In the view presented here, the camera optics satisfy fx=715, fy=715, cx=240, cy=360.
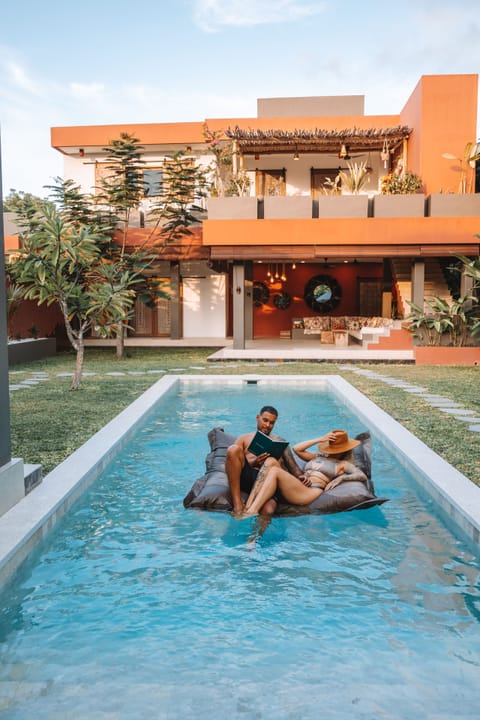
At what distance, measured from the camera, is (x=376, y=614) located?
3926 millimetres

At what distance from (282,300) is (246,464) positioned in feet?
67.3

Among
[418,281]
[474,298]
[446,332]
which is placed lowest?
[446,332]

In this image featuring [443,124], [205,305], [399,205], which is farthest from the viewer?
[205,305]

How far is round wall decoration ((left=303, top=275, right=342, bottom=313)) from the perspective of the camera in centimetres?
2544

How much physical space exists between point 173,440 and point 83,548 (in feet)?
12.0

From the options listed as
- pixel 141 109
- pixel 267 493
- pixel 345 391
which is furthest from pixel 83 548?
pixel 141 109

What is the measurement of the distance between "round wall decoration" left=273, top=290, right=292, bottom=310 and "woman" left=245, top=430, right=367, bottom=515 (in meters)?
19.8

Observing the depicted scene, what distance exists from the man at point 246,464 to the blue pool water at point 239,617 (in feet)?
0.52

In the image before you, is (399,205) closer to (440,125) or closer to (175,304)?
(440,125)

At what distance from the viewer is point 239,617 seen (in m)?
3.91

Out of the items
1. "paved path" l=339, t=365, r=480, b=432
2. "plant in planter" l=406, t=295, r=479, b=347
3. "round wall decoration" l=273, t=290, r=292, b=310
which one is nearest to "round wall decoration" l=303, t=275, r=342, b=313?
"round wall decoration" l=273, t=290, r=292, b=310

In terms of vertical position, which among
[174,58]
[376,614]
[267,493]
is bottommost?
[376,614]

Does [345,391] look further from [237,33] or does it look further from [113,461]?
[237,33]

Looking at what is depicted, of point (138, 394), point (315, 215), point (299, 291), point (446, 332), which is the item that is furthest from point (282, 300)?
point (138, 394)
